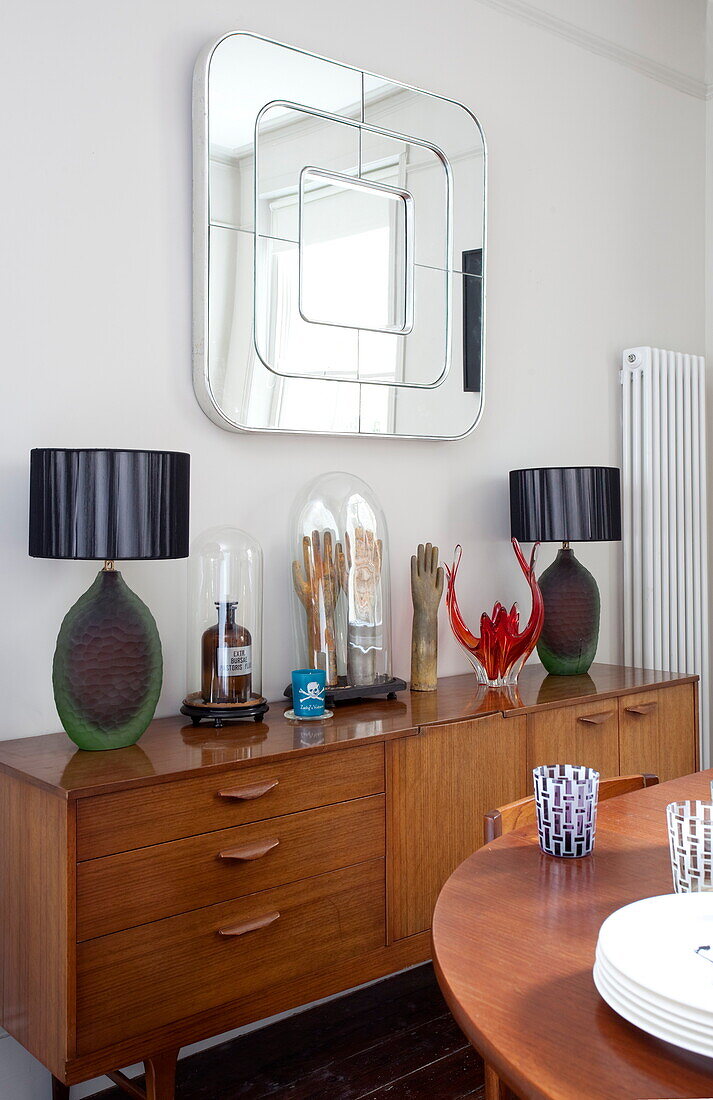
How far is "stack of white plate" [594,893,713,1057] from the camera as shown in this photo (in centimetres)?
83

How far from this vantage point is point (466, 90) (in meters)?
3.04

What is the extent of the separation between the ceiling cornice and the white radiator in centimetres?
107

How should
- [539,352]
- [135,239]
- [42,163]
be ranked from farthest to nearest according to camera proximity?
[539,352] < [135,239] < [42,163]

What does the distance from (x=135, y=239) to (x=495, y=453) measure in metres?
1.34

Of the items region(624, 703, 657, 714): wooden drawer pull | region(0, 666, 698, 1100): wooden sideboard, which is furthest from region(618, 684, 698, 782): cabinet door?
region(0, 666, 698, 1100): wooden sideboard

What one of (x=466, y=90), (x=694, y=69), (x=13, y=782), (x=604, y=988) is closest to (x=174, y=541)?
(x=13, y=782)

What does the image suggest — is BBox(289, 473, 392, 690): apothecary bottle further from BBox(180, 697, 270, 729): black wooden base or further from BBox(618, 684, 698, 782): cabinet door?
BBox(618, 684, 698, 782): cabinet door

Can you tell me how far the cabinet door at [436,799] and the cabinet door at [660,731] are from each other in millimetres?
477

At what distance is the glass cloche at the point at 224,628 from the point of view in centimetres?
224

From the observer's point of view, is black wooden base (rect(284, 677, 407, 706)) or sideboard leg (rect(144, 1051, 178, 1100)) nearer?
sideboard leg (rect(144, 1051, 178, 1100))

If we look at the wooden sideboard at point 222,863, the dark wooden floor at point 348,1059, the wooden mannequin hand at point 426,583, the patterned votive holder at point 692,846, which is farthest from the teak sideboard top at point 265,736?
the patterned votive holder at point 692,846

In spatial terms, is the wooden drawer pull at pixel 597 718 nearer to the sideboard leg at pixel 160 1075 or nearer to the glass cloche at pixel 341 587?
the glass cloche at pixel 341 587

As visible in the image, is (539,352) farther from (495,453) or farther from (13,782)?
(13,782)

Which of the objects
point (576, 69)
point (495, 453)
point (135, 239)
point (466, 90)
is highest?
point (576, 69)
